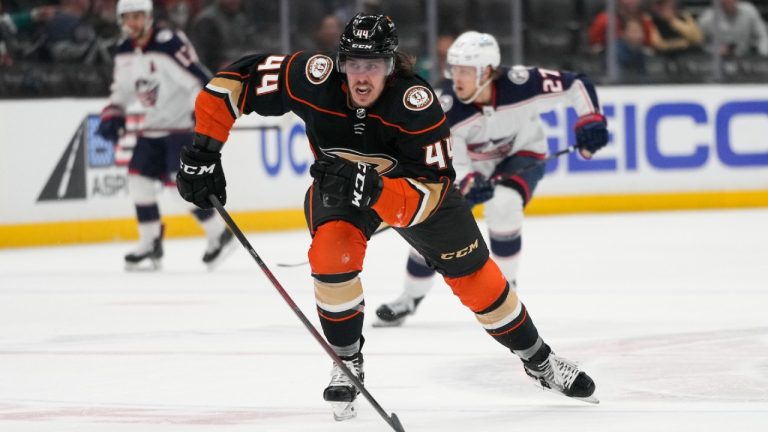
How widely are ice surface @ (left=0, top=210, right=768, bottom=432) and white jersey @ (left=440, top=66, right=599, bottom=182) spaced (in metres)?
0.76

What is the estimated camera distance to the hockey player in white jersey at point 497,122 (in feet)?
20.8

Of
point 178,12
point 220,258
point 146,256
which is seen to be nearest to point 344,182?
point 220,258

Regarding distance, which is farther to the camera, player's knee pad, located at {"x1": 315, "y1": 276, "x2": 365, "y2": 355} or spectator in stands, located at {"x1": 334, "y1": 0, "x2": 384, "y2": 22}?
spectator in stands, located at {"x1": 334, "y1": 0, "x2": 384, "y2": 22}

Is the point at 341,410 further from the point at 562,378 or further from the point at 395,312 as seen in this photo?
the point at 395,312

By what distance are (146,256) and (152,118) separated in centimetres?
85

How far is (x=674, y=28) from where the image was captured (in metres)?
12.2

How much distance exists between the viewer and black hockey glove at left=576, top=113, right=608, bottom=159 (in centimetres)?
645

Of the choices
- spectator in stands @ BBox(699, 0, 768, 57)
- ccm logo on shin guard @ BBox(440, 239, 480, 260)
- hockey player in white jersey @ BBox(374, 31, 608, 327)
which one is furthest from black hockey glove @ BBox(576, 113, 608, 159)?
spectator in stands @ BBox(699, 0, 768, 57)

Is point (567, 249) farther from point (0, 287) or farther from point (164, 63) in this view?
point (0, 287)

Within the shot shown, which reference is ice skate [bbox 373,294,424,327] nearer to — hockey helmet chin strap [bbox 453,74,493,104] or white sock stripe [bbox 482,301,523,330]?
hockey helmet chin strap [bbox 453,74,493,104]

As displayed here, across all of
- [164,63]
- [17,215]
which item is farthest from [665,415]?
[17,215]

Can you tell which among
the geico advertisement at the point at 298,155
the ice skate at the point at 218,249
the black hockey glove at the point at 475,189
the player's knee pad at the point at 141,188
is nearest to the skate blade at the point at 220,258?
the ice skate at the point at 218,249

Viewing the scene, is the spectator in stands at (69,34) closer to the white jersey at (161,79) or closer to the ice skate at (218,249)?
the white jersey at (161,79)

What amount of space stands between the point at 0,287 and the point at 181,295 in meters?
1.06
